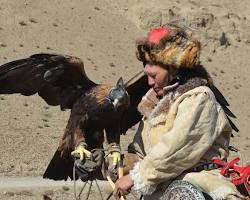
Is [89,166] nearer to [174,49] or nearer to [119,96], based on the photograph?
[119,96]

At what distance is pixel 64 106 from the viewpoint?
580cm

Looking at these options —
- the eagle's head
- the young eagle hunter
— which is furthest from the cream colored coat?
the young eagle hunter

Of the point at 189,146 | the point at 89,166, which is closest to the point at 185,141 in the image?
the point at 189,146

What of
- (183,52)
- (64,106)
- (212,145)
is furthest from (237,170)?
(64,106)

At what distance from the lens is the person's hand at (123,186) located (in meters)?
4.10

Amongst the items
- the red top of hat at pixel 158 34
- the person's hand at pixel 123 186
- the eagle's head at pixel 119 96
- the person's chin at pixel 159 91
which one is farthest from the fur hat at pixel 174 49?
the eagle's head at pixel 119 96

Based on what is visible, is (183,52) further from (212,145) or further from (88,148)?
(88,148)

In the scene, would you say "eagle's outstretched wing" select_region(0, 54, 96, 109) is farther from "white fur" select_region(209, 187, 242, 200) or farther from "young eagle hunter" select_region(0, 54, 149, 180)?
"white fur" select_region(209, 187, 242, 200)

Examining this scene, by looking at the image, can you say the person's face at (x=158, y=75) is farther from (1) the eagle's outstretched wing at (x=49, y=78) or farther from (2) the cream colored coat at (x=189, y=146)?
(1) the eagle's outstretched wing at (x=49, y=78)

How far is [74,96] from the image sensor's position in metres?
5.76

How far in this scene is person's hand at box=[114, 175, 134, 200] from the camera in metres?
4.10

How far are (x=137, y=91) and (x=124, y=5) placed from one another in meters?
28.4

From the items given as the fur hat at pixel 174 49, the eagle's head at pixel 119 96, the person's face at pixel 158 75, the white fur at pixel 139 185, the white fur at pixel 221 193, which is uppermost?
the fur hat at pixel 174 49

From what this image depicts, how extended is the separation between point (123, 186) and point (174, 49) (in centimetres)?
84
